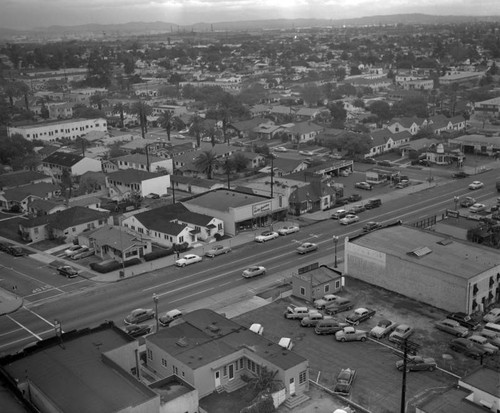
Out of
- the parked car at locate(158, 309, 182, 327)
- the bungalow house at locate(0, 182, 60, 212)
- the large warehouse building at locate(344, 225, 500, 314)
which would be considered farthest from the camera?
the bungalow house at locate(0, 182, 60, 212)

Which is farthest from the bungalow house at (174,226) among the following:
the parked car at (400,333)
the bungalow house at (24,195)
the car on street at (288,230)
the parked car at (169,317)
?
the parked car at (400,333)

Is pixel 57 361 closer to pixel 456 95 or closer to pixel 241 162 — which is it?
pixel 241 162

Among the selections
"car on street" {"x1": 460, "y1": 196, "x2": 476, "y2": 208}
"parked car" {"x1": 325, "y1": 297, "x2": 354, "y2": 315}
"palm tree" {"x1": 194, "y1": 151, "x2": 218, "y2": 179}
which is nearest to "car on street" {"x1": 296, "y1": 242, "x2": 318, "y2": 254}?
"parked car" {"x1": 325, "y1": 297, "x2": 354, "y2": 315}

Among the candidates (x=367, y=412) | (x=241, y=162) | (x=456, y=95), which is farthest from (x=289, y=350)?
(x=456, y=95)

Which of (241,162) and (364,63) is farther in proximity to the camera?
(364,63)

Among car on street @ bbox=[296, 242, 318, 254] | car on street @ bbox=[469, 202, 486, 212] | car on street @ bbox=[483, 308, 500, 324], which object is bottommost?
car on street @ bbox=[469, 202, 486, 212]

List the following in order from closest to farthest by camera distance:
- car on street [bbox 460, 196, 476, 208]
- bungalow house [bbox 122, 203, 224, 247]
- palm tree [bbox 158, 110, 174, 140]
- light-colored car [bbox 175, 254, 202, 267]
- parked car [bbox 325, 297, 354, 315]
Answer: parked car [bbox 325, 297, 354, 315], light-colored car [bbox 175, 254, 202, 267], bungalow house [bbox 122, 203, 224, 247], car on street [bbox 460, 196, 476, 208], palm tree [bbox 158, 110, 174, 140]

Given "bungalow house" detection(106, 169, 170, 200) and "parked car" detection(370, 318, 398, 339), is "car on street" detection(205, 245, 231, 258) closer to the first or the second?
"parked car" detection(370, 318, 398, 339)

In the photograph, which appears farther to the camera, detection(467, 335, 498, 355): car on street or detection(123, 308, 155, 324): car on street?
detection(123, 308, 155, 324): car on street
